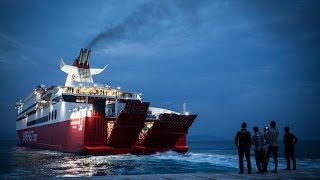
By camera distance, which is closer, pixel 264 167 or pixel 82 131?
pixel 264 167

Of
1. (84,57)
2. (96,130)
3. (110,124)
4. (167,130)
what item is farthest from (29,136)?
(167,130)

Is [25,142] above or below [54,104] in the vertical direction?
below

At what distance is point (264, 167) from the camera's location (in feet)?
38.5

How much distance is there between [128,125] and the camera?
2845 cm

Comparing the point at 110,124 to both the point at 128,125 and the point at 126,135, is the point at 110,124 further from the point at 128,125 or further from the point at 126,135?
the point at 128,125

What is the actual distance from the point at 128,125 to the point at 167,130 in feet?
13.3

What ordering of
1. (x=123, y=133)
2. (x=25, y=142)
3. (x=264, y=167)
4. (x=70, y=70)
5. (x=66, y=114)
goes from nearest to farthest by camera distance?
(x=264, y=167) < (x=123, y=133) < (x=66, y=114) < (x=70, y=70) < (x=25, y=142)

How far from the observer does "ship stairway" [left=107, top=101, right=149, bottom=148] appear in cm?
2759

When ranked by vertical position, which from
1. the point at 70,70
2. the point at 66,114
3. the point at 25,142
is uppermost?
the point at 70,70

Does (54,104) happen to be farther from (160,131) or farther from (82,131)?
(160,131)

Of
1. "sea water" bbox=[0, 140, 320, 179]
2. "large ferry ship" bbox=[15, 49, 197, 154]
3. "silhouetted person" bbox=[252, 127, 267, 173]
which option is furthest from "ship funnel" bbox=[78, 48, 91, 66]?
"silhouetted person" bbox=[252, 127, 267, 173]

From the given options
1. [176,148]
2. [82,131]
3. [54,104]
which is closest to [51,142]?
[54,104]

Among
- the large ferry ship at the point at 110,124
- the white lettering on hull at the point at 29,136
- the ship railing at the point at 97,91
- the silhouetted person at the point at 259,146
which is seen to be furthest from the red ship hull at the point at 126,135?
the white lettering on hull at the point at 29,136

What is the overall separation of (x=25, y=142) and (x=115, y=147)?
44.1 meters
